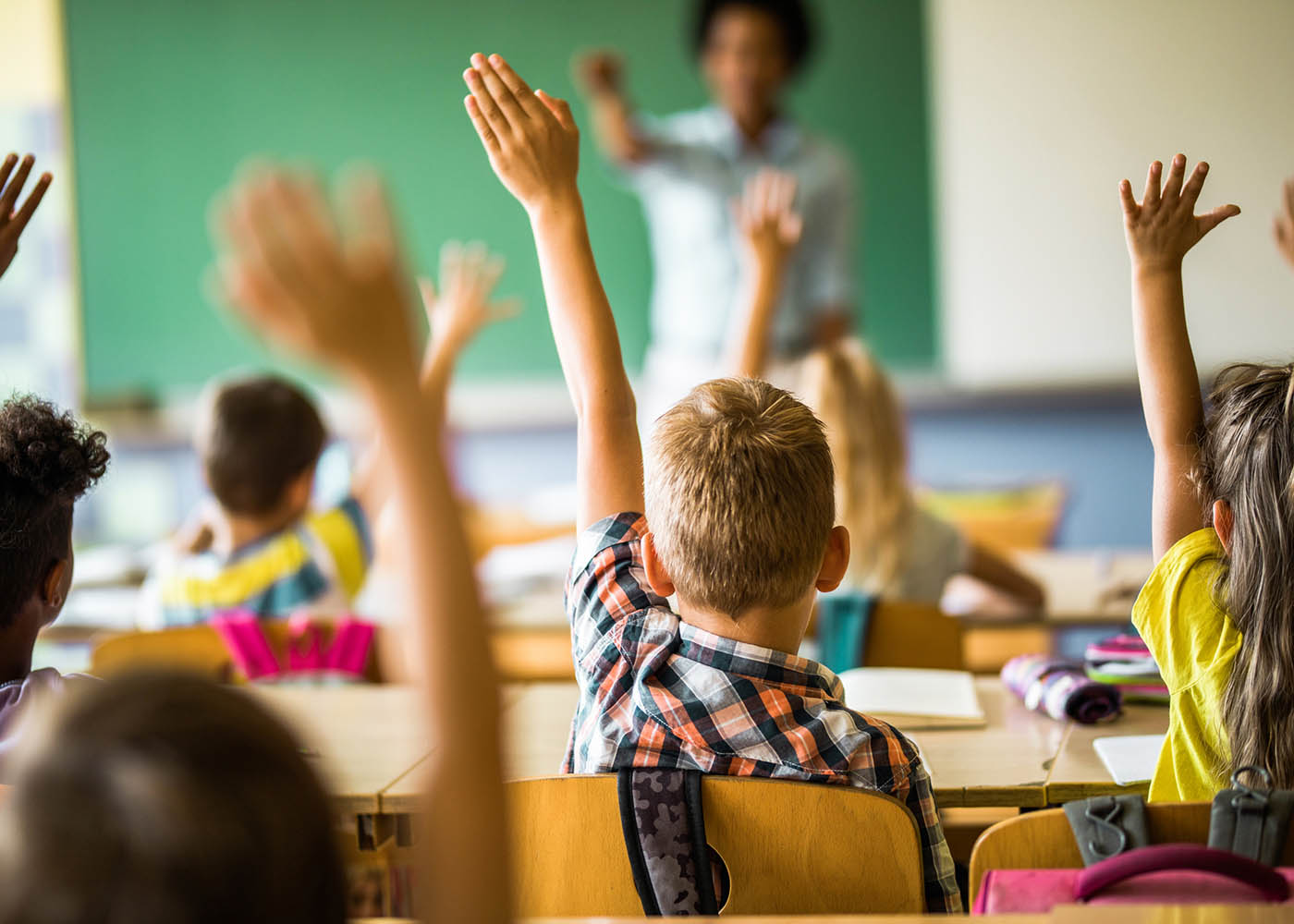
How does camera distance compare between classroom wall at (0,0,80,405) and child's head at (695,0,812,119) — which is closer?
child's head at (695,0,812,119)

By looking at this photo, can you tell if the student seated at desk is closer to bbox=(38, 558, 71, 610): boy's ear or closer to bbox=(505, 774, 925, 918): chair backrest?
bbox=(505, 774, 925, 918): chair backrest

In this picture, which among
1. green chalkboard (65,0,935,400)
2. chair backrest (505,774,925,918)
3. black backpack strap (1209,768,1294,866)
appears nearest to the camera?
black backpack strap (1209,768,1294,866)

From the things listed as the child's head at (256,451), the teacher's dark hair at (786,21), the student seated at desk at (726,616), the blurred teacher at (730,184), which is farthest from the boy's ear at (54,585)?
the teacher's dark hair at (786,21)

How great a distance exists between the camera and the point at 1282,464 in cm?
141

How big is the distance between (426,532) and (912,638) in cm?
178

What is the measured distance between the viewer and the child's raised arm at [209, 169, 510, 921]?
612mm

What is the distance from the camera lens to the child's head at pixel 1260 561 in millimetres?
A: 1389

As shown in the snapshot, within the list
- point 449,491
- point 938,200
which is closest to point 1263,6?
point 938,200

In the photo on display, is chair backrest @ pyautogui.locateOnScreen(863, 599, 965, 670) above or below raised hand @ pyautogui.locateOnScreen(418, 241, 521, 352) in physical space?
below

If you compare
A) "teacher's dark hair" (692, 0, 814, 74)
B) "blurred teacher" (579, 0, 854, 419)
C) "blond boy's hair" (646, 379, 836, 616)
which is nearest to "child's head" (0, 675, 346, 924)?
"blond boy's hair" (646, 379, 836, 616)

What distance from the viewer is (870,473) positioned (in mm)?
2717

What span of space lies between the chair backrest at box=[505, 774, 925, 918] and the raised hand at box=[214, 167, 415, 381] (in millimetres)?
690

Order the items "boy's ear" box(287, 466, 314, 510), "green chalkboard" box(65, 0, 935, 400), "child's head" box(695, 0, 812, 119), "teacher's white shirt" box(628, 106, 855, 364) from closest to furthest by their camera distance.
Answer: "boy's ear" box(287, 466, 314, 510)
"teacher's white shirt" box(628, 106, 855, 364)
"child's head" box(695, 0, 812, 119)
"green chalkboard" box(65, 0, 935, 400)

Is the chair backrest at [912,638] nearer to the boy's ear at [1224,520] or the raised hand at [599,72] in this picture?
the boy's ear at [1224,520]
